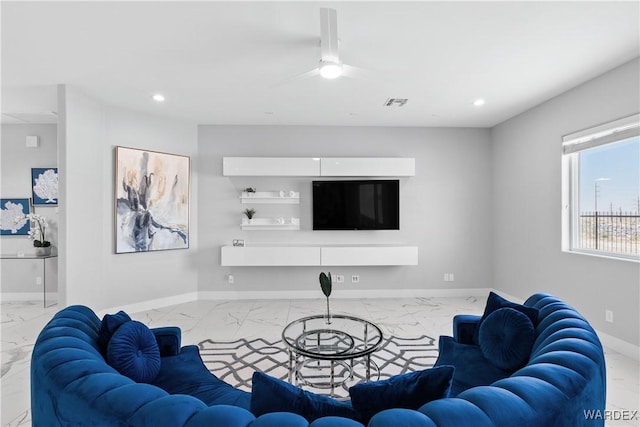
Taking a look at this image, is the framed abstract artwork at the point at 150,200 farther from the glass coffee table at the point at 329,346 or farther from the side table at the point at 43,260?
the glass coffee table at the point at 329,346

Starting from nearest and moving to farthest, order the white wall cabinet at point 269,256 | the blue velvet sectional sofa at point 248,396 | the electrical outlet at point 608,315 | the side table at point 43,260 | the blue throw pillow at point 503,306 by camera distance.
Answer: the blue velvet sectional sofa at point 248,396, the blue throw pillow at point 503,306, the electrical outlet at point 608,315, the side table at point 43,260, the white wall cabinet at point 269,256

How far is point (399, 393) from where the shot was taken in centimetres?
99

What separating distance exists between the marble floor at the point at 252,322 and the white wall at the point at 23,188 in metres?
0.33

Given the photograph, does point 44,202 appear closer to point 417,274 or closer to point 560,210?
point 417,274

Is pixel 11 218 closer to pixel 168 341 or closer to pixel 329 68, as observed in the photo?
pixel 168 341

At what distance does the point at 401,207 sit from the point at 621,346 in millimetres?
2789

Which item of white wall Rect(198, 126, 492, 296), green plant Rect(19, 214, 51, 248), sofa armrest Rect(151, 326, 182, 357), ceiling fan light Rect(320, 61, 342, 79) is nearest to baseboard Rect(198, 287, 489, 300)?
white wall Rect(198, 126, 492, 296)

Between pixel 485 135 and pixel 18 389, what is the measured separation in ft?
20.1

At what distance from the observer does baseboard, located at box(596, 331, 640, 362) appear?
2.66 meters

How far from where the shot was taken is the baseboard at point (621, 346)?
2.66 metres

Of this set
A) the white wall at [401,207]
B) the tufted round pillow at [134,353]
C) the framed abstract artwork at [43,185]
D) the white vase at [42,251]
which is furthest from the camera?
the white wall at [401,207]

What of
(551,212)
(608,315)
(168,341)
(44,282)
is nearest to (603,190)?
(551,212)

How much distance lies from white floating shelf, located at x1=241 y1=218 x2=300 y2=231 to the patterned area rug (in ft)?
Answer: 5.98

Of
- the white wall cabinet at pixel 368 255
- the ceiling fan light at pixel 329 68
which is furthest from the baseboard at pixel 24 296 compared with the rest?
the ceiling fan light at pixel 329 68
